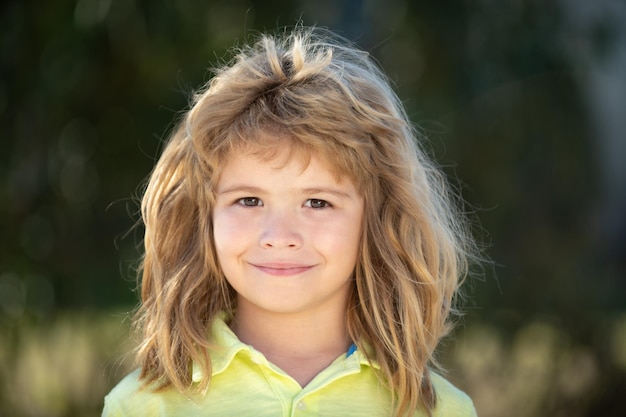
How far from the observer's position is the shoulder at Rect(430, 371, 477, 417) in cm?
227

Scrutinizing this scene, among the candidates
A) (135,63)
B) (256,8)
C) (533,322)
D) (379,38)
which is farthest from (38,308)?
(533,322)

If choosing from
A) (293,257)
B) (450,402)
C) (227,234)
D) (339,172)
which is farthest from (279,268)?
(450,402)

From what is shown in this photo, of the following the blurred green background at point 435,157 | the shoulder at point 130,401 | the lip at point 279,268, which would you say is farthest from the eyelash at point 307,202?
the blurred green background at point 435,157

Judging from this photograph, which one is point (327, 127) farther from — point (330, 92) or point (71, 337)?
point (71, 337)

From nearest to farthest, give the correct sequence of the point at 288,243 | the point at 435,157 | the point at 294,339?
the point at 288,243, the point at 294,339, the point at 435,157

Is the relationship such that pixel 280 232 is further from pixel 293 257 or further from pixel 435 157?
pixel 435 157

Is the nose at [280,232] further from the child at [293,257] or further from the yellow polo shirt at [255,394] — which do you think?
the yellow polo shirt at [255,394]

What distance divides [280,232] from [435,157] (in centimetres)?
225

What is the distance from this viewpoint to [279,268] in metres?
2.10

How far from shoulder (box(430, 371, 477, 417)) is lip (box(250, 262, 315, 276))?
1.56 feet

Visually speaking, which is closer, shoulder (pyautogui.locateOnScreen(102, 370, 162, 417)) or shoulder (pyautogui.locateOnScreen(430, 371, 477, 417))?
shoulder (pyautogui.locateOnScreen(102, 370, 162, 417))

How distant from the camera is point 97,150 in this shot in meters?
4.20

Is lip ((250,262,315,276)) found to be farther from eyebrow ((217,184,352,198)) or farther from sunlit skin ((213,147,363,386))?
eyebrow ((217,184,352,198))

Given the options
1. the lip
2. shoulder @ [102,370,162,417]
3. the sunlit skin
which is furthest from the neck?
shoulder @ [102,370,162,417]
